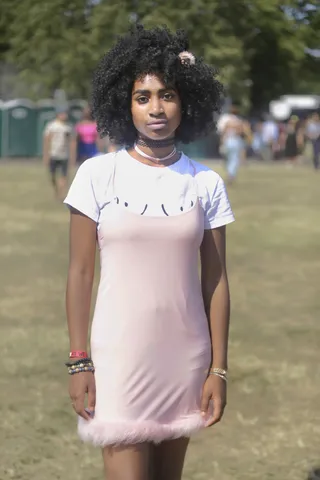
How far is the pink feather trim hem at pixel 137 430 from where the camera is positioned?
314 centimetres

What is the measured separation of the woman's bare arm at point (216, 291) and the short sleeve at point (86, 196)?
0.36m

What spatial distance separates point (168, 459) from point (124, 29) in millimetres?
38724

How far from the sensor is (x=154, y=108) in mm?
3189

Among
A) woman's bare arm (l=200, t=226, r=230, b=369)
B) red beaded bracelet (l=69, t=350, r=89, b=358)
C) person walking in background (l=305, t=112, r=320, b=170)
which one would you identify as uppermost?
woman's bare arm (l=200, t=226, r=230, b=369)

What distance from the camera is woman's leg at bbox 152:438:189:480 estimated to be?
332 centimetres

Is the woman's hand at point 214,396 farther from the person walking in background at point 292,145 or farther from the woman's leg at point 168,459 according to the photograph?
the person walking in background at point 292,145

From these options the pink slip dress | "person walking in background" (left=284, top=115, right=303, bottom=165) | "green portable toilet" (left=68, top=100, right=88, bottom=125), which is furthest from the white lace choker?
"person walking in background" (left=284, top=115, right=303, bottom=165)

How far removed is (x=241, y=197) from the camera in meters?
22.6

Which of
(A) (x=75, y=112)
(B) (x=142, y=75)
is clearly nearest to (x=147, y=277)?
(B) (x=142, y=75)

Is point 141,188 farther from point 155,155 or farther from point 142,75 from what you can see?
point 142,75

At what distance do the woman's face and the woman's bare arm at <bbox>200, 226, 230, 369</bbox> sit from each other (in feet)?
1.11

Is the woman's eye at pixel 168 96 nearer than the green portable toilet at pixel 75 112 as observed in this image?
Yes

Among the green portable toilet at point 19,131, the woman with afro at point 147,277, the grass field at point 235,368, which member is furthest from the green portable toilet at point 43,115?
the woman with afro at point 147,277

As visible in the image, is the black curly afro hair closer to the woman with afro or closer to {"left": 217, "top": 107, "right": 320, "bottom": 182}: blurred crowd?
the woman with afro
